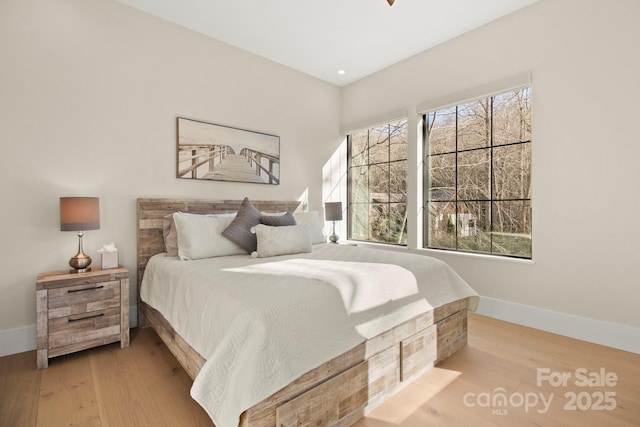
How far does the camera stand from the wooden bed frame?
A: 1.31m

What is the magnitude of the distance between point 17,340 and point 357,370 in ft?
8.62

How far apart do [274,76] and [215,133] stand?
116cm

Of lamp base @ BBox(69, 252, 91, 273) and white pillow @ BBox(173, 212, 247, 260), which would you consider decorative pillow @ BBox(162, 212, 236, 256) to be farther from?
lamp base @ BBox(69, 252, 91, 273)

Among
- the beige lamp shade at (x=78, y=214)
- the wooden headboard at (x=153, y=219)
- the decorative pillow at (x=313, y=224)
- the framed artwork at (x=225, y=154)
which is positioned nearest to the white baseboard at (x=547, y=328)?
the wooden headboard at (x=153, y=219)

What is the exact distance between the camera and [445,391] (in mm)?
1845

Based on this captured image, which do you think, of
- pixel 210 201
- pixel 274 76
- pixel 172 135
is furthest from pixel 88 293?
pixel 274 76

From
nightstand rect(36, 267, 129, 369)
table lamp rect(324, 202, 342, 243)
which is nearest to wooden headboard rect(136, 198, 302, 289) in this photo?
nightstand rect(36, 267, 129, 369)

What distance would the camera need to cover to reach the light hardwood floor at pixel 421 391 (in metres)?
1.60

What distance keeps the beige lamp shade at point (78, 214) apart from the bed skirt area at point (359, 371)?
887 mm

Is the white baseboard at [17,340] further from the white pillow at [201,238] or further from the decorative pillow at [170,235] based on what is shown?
the white pillow at [201,238]

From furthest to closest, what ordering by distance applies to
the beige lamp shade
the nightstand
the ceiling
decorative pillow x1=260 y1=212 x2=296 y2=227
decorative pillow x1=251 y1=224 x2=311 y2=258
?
decorative pillow x1=260 y1=212 x2=296 y2=227
the ceiling
decorative pillow x1=251 y1=224 x2=311 y2=258
the beige lamp shade
the nightstand

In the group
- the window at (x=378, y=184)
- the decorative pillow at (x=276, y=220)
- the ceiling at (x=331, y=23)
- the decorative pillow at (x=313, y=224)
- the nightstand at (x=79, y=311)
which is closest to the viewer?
the nightstand at (x=79, y=311)

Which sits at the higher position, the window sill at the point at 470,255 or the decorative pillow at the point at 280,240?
the decorative pillow at the point at 280,240

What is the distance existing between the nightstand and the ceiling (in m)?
2.46
